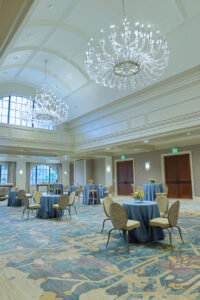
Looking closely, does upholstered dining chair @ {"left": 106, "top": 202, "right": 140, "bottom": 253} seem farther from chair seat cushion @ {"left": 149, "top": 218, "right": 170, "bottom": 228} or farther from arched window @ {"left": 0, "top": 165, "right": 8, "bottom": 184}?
arched window @ {"left": 0, "top": 165, "right": 8, "bottom": 184}

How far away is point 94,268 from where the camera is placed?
9.49 ft

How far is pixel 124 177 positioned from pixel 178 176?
403 centimetres

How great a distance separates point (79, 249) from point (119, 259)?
0.83 metres

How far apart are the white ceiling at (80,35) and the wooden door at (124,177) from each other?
5.78 meters

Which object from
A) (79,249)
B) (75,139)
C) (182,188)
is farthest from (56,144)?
(79,249)

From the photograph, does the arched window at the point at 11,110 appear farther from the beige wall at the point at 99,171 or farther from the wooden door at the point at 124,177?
the wooden door at the point at 124,177

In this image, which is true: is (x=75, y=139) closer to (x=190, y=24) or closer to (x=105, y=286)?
(x=190, y=24)

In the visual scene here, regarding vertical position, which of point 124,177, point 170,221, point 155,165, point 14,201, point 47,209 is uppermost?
point 155,165

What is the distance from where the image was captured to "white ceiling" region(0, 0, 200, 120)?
601 centimetres

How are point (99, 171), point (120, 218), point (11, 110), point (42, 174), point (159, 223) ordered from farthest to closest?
1. point (42, 174)
2. point (99, 171)
3. point (11, 110)
4. point (159, 223)
5. point (120, 218)

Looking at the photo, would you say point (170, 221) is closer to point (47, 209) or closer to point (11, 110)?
point (47, 209)

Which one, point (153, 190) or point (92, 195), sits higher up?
point (153, 190)

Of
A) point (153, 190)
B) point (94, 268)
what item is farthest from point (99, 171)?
point (94, 268)

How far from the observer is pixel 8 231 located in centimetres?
507
